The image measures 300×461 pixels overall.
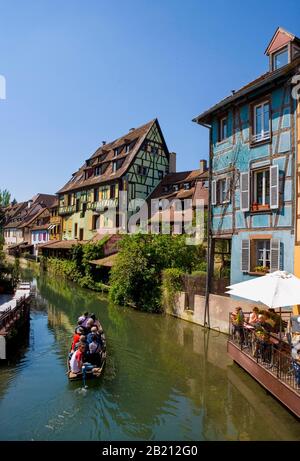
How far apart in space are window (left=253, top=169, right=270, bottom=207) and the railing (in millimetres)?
4921

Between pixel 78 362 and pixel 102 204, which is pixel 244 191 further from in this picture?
pixel 102 204

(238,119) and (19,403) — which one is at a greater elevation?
(238,119)

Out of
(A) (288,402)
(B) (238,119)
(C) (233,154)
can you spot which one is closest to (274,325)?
(A) (288,402)

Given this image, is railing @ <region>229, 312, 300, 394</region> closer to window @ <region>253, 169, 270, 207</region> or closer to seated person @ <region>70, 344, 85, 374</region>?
seated person @ <region>70, 344, 85, 374</region>

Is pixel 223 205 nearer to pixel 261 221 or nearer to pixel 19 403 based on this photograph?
pixel 261 221

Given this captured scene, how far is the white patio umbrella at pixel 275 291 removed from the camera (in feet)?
29.1

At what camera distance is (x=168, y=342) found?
1450 centimetres

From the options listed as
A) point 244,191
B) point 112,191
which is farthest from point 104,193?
point 244,191

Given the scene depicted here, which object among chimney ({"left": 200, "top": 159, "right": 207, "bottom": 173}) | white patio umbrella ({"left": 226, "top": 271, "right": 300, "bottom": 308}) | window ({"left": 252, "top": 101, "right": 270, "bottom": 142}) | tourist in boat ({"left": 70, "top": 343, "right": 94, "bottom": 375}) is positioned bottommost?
tourist in boat ({"left": 70, "top": 343, "right": 94, "bottom": 375})

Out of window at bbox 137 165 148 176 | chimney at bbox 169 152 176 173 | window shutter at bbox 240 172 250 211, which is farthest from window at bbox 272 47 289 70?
chimney at bbox 169 152 176 173

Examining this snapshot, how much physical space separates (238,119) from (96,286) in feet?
58.2

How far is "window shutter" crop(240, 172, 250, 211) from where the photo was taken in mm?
14773

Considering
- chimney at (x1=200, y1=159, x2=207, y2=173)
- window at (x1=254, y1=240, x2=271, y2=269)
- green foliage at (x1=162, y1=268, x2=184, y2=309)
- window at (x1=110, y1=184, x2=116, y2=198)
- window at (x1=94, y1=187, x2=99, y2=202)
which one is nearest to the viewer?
window at (x1=254, y1=240, x2=271, y2=269)
